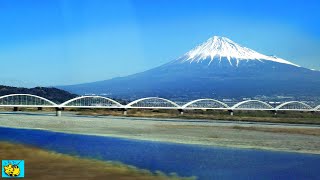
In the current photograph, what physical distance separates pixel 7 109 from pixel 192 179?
89.9 m

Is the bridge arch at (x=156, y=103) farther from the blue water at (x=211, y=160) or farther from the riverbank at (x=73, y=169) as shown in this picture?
the riverbank at (x=73, y=169)

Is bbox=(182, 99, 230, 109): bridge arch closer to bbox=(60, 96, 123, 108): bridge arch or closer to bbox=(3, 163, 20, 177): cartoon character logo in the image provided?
bbox=(60, 96, 123, 108): bridge arch

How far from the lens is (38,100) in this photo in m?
98.9

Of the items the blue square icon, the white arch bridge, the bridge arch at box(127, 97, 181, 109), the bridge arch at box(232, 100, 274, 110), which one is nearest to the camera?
the blue square icon

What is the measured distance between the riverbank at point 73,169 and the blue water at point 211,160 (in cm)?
109

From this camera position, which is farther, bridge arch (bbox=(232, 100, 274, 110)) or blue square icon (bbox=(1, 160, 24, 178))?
bridge arch (bbox=(232, 100, 274, 110))

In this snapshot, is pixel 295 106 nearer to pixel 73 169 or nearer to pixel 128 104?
pixel 128 104

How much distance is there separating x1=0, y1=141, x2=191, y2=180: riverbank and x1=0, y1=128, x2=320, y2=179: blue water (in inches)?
43.0

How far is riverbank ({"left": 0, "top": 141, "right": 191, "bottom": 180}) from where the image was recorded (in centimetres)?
1351

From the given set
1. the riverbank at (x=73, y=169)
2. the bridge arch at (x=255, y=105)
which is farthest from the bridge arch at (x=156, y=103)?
the riverbank at (x=73, y=169)

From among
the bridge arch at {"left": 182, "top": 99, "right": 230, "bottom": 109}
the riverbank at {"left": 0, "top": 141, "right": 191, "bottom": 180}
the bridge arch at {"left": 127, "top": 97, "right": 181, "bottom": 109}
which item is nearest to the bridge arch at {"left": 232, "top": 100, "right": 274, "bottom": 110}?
the bridge arch at {"left": 182, "top": 99, "right": 230, "bottom": 109}

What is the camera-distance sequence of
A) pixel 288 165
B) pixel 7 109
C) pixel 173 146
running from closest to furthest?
pixel 288 165, pixel 173 146, pixel 7 109

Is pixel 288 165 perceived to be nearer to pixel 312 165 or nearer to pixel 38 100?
pixel 312 165

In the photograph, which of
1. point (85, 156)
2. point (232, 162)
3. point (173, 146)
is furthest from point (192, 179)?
point (173, 146)
